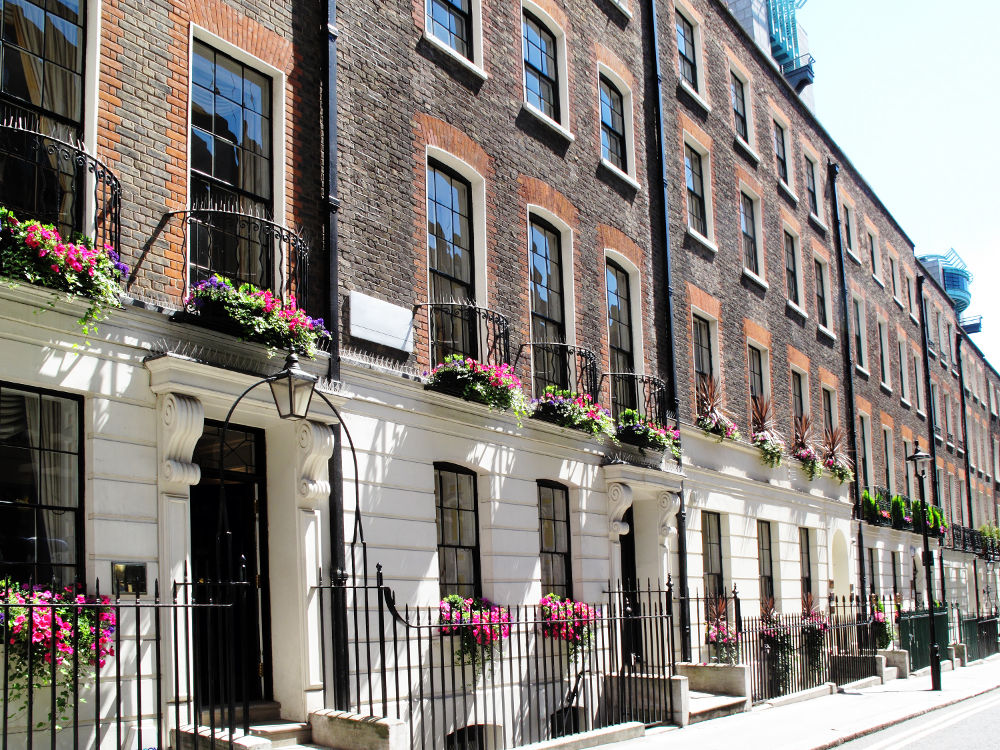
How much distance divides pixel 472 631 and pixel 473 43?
8.06 m

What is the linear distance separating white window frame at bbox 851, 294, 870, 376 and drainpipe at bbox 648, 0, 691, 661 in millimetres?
12982

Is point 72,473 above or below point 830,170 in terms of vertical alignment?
below

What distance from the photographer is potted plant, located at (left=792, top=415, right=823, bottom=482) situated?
23.6 m

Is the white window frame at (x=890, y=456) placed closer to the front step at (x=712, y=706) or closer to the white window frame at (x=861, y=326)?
the white window frame at (x=861, y=326)

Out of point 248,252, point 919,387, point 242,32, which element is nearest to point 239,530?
point 248,252

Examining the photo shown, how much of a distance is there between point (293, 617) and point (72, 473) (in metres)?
2.73

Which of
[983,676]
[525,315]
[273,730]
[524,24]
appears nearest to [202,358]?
[273,730]

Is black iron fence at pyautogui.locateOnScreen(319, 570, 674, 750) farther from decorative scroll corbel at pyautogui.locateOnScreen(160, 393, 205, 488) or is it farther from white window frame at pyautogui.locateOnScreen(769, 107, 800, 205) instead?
white window frame at pyautogui.locateOnScreen(769, 107, 800, 205)

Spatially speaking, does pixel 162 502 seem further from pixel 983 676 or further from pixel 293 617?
pixel 983 676

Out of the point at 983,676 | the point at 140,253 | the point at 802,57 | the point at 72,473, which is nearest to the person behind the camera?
the point at 72,473

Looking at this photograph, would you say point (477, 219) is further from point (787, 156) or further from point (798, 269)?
point (787, 156)

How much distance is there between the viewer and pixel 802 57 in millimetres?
35375

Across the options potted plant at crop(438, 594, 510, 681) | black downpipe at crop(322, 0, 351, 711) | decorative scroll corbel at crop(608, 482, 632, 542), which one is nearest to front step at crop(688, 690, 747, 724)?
decorative scroll corbel at crop(608, 482, 632, 542)

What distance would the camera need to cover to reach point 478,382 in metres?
12.8
